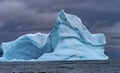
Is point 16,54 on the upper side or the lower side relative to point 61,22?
lower

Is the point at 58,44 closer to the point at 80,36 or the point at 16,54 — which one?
the point at 80,36

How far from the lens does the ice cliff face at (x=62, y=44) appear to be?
45656 millimetres

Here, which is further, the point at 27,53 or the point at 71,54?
the point at 27,53

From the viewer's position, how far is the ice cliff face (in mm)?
45656

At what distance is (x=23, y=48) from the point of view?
4878 centimetres

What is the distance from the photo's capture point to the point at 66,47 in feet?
150

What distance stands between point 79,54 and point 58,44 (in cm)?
261

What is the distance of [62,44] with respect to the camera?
150 ft

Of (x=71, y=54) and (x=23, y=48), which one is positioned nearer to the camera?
(x=71, y=54)

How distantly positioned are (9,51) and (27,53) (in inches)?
86.0

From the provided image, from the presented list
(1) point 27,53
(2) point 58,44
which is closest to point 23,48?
(1) point 27,53

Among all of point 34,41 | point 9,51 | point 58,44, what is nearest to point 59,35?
point 58,44

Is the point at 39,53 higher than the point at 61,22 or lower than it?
lower

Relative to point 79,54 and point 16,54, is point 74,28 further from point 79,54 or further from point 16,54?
point 16,54
